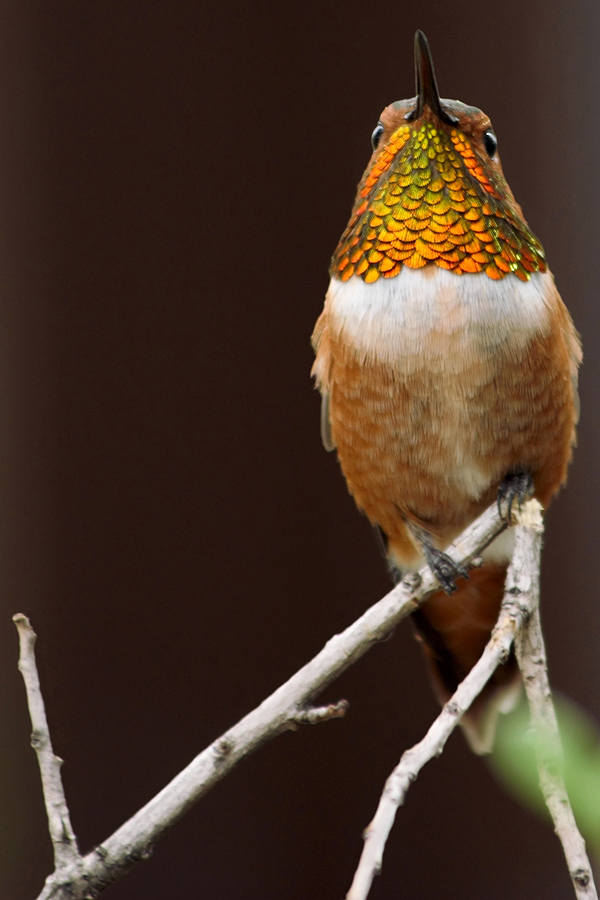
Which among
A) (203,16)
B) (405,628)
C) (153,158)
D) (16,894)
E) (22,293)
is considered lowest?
(16,894)

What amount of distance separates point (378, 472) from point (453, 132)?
30cm

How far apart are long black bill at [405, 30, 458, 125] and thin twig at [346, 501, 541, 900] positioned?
0.34m

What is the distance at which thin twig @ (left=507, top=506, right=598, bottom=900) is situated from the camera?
0.56m

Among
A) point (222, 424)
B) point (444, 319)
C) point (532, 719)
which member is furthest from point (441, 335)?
point (222, 424)

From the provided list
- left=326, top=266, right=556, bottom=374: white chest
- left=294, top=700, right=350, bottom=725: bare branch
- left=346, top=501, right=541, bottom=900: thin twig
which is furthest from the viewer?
left=326, top=266, right=556, bottom=374: white chest

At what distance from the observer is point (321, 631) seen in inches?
43.2

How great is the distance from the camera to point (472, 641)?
0.93 m

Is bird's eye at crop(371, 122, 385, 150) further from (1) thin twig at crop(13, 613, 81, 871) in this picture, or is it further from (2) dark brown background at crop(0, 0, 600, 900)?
(1) thin twig at crop(13, 613, 81, 871)

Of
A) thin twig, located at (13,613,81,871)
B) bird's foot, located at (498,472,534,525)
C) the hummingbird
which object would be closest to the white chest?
the hummingbird

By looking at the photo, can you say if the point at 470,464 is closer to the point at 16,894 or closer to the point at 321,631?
the point at 321,631

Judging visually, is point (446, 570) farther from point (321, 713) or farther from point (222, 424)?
point (222, 424)

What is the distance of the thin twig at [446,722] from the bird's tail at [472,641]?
0.66 ft

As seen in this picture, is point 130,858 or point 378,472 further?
point 378,472

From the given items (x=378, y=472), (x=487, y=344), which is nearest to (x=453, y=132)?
(x=487, y=344)
